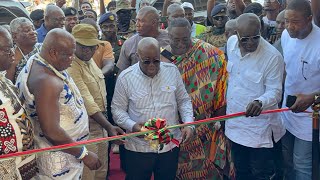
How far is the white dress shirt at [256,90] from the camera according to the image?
4.06 m

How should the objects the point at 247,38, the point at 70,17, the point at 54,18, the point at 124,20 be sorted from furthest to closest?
the point at 124,20 → the point at 70,17 → the point at 54,18 → the point at 247,38

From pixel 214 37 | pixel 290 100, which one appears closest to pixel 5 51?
pixel 290 100

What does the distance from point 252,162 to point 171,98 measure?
1.06m

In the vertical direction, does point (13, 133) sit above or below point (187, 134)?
above

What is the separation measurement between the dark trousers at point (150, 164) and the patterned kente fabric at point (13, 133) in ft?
3.81

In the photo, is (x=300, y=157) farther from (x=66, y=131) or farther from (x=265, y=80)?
(x=66, y=131)

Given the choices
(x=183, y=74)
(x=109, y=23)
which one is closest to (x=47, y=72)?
(x=183, y=74)

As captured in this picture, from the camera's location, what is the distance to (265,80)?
410 centimetres

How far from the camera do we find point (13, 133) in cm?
285

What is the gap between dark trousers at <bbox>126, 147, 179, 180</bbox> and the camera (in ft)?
13.1

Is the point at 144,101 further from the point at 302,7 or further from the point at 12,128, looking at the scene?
the point at 302,7

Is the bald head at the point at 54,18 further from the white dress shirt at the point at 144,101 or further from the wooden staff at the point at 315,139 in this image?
the wooden staff at the point at 315,139

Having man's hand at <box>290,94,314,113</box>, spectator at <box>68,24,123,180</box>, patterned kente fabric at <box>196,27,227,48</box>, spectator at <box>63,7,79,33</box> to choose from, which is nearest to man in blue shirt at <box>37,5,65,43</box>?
spectator at <box>63,7,79,33</box>

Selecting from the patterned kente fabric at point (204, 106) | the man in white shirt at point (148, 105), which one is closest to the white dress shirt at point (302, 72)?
the patterned kente fabric at point (204, 106)
